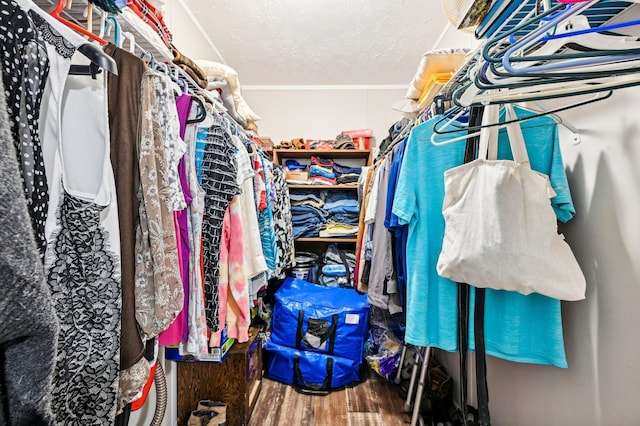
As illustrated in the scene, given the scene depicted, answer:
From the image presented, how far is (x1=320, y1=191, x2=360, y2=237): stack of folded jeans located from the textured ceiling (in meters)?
1.13

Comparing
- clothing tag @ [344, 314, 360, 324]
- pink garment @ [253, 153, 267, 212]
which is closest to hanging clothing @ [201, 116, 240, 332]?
pink garment @ [253, 153, 267, 212]

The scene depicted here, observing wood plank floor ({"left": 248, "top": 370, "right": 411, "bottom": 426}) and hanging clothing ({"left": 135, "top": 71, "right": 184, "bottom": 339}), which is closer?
hanging clothing ({"left": 135, "top": 71, "right": 184, "bottom": 339})

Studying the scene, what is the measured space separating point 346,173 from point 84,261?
2.20m

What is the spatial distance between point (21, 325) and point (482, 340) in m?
0.91

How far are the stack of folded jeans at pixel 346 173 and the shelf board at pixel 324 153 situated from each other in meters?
0.11

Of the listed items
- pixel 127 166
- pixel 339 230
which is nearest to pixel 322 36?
pixel 339 230

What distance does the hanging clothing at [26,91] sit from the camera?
394 millimetres

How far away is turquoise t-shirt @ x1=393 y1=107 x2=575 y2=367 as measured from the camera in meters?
0.80

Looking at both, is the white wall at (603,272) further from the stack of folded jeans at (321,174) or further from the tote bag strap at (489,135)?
the stack of folded jeans at (321,174)

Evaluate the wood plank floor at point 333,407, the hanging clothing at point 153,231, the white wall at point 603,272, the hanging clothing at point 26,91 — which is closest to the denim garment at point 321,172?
the wood plank floor at point 333,407

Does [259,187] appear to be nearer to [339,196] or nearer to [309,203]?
[309,203]

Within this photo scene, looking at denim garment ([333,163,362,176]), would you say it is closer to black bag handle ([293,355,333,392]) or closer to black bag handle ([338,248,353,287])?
black bag handle ([338,248,353,287])

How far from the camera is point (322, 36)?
1.97 metres

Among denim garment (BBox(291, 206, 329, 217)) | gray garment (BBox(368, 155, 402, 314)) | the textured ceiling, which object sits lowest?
gray garment (BBox(368, 155, 402, 314))
